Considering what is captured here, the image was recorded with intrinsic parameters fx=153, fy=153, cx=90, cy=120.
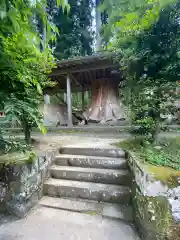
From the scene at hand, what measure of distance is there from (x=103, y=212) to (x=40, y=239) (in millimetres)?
683

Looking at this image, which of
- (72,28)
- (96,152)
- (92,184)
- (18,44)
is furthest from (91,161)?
(72,28)

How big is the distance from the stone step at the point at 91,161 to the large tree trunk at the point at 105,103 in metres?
3.86

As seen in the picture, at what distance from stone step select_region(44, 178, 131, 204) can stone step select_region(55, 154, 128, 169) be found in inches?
10.5

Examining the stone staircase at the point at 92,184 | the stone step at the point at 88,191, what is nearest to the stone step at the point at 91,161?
the stone staircase at the point at 92,184

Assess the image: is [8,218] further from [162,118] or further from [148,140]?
[162,118]

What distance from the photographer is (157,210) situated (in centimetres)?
132

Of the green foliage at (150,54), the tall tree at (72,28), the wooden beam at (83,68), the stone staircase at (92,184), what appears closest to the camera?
the stone staircase at (92,184)

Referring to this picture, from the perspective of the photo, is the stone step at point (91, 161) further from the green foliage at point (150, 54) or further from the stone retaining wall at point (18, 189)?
the green foliage at point (150, 54)

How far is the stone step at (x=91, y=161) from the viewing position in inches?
85.4

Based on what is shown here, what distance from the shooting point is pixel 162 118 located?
2260 millimetres

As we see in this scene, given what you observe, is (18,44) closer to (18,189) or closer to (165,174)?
(18,189)

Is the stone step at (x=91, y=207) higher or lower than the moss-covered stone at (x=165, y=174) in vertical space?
lower

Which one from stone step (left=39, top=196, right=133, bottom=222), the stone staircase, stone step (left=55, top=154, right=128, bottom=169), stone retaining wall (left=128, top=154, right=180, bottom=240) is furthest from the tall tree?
stone retaining wall (left=128, top=154, right=180, bottom=240)

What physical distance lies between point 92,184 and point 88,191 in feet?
0.40
